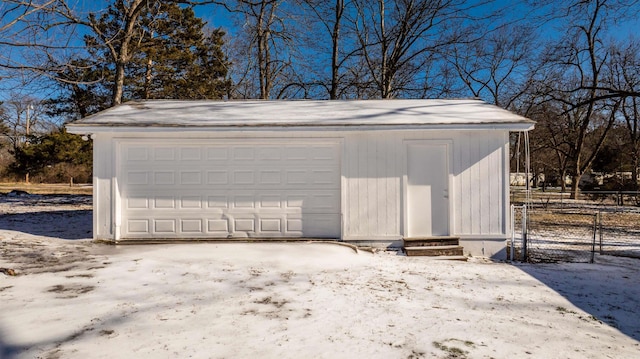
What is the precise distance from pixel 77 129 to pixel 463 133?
756cm

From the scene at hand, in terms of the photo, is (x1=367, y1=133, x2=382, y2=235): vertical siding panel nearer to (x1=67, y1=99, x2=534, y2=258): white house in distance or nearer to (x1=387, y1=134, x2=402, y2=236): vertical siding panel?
(x1=67, y1=99, x2=534, y2=258): white house in distance

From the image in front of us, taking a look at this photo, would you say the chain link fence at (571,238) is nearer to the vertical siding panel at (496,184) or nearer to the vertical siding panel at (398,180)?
the vertical siding panel at (496,184)

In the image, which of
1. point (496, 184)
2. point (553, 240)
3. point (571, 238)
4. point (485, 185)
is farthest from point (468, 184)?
point (571, 238)

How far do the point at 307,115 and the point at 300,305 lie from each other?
4.86 m

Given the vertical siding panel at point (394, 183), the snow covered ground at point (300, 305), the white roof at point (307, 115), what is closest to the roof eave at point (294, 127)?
the white roof at point (307, 115)

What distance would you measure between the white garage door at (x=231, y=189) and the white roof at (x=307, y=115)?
458 millimetres

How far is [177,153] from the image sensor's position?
7.61 meters

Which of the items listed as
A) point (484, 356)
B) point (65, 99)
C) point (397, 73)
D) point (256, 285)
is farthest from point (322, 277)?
point (65, 99)

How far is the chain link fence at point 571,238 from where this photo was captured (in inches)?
281

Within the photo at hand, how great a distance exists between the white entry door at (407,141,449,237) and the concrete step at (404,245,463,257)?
1.42 feet

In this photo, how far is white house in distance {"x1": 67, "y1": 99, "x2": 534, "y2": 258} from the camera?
726cm

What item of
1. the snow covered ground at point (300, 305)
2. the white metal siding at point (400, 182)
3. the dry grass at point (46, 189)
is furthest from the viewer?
the dry grass at point (46, 189)

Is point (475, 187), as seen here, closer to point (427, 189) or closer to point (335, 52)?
point (427, 189)

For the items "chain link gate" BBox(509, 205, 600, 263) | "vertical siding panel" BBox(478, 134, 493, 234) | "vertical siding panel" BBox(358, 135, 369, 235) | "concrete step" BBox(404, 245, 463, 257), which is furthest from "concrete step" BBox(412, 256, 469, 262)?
"vertical siding panel" BBox(358, 135, 369, 235)
